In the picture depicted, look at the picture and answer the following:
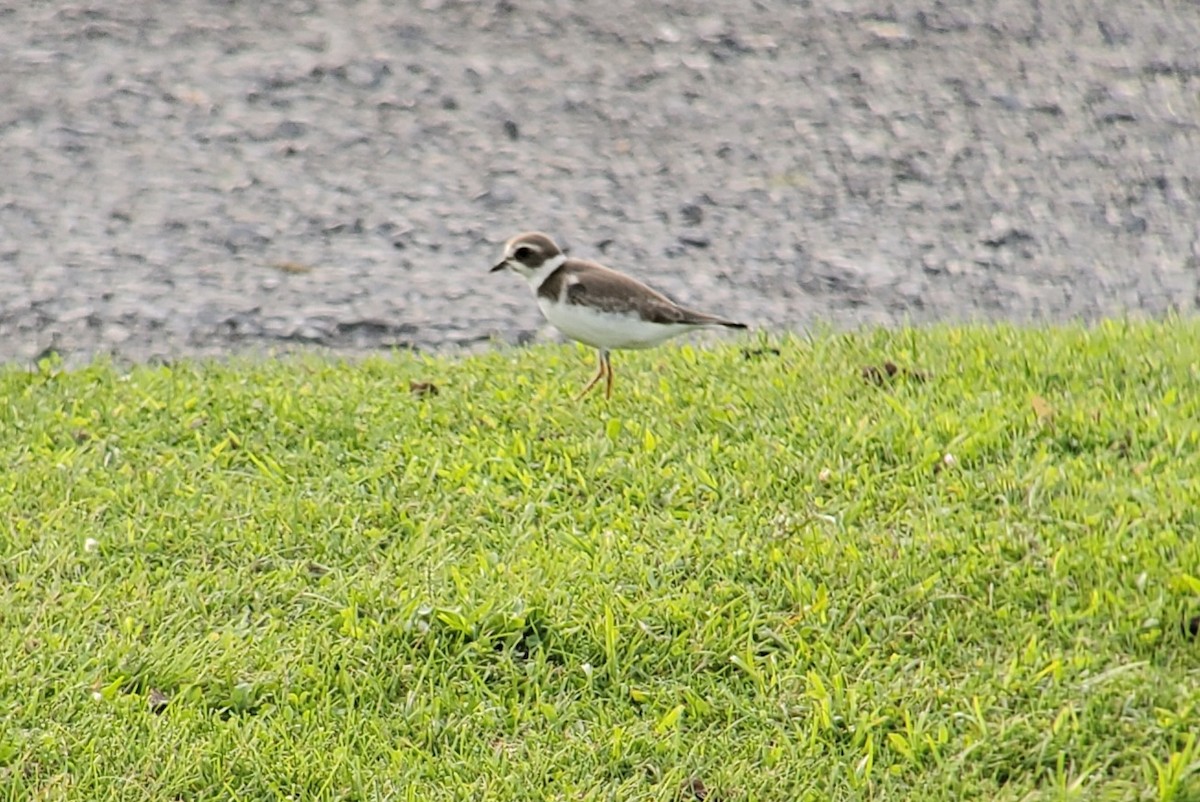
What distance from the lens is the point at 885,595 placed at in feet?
17.1

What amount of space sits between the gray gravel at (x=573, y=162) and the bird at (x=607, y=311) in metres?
1.15

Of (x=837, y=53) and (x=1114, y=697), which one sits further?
(x=837, y=53)

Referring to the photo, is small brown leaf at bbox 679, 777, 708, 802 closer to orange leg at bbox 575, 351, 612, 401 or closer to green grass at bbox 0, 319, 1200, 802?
green grass at bbox 0, 319, 1200, 802

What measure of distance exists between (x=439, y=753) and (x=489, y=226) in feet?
14.5

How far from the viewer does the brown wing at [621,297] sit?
240 inches

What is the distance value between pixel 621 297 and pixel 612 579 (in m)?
1.22

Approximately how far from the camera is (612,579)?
5348 mm

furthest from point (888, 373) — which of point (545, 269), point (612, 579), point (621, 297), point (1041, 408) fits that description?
point (612, 579)

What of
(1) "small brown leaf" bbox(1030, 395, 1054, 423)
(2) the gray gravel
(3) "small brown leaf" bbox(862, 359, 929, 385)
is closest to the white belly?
(3) "small brown leaf" bbox(862, 359, 929, 385)

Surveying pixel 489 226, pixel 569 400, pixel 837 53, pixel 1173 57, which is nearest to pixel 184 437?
pixel 569 400

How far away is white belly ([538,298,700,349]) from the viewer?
20.1 feet

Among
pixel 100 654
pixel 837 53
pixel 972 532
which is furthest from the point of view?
pixel 837 53

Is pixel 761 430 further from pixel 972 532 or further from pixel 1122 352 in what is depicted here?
pixel 1122 352

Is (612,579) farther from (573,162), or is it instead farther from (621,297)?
(573,162)
